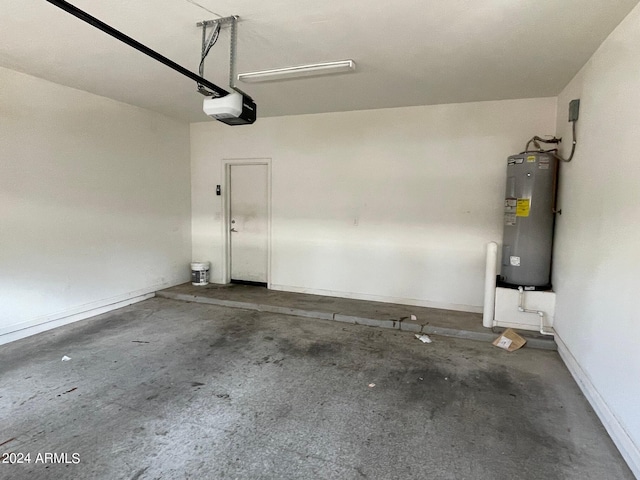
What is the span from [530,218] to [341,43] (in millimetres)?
2611

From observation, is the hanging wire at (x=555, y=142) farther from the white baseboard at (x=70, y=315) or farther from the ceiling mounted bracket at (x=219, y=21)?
the white baseboard at (x=70, y=315)

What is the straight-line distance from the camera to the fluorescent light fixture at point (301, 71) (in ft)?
10.3

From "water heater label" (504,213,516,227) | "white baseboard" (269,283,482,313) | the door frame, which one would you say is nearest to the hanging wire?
"water heater label" (504,213,516,227)

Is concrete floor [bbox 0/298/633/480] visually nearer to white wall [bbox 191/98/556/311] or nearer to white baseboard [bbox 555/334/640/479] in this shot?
white baseboard [bbox 555/334/640/479]

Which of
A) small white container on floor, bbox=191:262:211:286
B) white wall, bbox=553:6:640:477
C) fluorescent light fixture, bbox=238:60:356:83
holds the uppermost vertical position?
fluorescent light fixture, bbox=238:60:356:83

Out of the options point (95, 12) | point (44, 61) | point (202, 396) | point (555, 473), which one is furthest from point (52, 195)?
point (555, 473)

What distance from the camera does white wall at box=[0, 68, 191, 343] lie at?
3.47m

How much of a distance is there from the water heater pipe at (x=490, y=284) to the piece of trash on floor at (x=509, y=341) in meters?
0.24

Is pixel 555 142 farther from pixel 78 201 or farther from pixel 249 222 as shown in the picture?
pixel 78 201

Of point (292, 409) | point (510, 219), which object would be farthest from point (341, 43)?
point (292, 409)

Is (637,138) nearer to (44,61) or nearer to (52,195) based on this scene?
(44,61)

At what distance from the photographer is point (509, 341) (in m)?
3.50

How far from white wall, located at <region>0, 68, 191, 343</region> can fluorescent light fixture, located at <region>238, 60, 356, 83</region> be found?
2123mm

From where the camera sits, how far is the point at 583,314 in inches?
110
